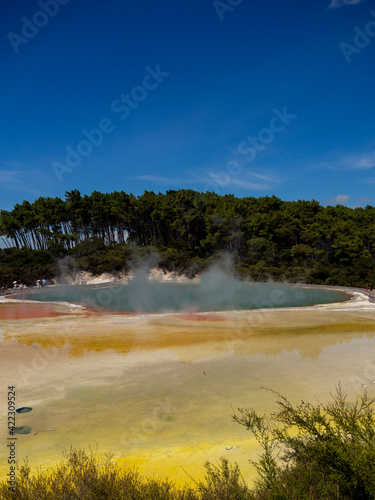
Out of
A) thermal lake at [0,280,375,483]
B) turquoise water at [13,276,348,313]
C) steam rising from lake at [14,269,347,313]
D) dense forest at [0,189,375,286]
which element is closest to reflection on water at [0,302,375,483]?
thermal lake at [0,280,375,483]

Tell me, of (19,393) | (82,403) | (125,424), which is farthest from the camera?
(19,393)

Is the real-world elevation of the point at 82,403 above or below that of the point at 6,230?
below

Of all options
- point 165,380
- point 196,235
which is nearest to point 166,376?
point 165,380

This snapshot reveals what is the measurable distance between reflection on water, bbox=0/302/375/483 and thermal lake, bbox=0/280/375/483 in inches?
1.5

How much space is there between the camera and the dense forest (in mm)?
54094

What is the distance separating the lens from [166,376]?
12508 millimetres

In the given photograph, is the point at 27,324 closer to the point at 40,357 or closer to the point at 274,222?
the point at 40,357

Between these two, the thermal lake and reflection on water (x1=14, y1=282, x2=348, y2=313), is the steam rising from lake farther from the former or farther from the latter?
the thermal lake

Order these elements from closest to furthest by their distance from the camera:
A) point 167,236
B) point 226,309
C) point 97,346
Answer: point 97,346
point 226,309
point 167,236

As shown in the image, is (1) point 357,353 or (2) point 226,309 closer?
(1) point 357,353

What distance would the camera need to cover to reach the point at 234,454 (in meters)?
7.50

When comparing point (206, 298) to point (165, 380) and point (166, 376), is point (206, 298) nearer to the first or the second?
point (166, 376)

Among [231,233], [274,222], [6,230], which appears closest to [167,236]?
[231,233]

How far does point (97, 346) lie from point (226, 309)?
15360 millimetres
